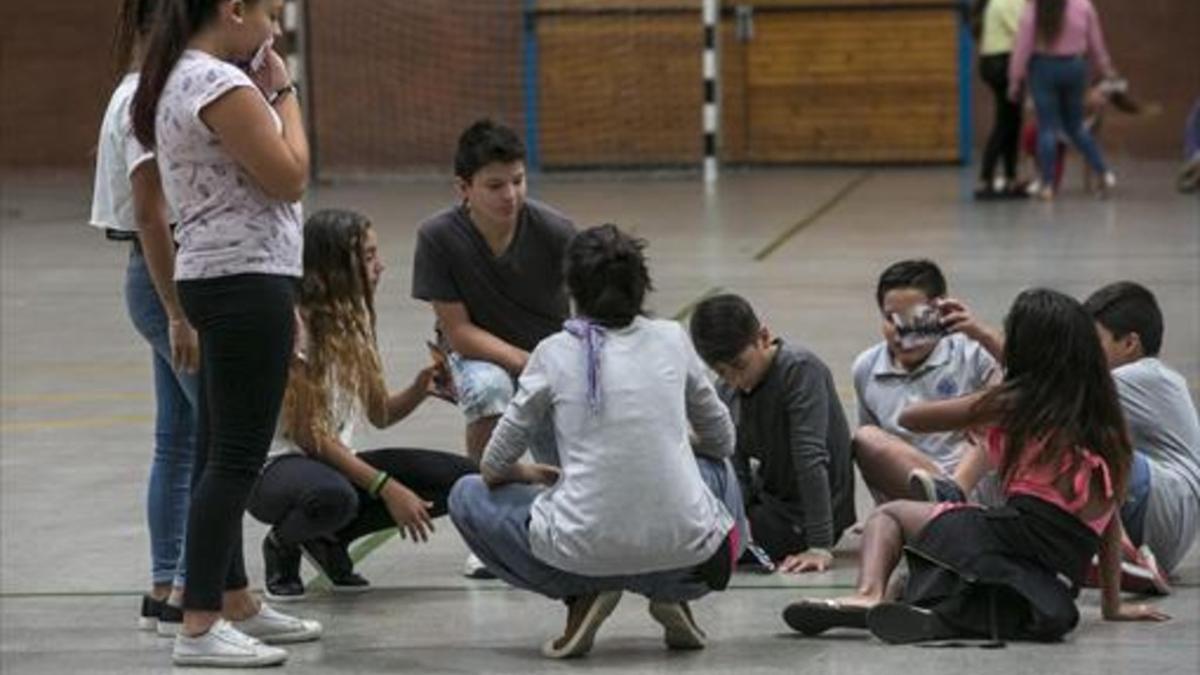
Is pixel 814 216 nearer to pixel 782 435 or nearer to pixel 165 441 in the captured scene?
pixel 782 435

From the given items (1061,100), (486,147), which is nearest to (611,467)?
(486,147)

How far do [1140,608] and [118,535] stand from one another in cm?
294

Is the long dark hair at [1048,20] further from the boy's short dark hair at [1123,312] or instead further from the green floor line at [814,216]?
the boy's short dark hair at [1123,312]

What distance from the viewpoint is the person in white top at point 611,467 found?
5.35 meters

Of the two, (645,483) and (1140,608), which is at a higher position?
(645,483)

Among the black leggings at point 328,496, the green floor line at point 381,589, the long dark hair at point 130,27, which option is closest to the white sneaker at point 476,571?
the green floor line at point 381,589

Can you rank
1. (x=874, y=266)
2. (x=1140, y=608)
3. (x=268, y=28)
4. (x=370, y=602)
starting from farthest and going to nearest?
(x=874, y=266)
(x=370, y=602)
(x=1140, y=608)
(x=268, y=28)

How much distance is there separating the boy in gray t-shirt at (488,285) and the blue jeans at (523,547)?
0.69 metres

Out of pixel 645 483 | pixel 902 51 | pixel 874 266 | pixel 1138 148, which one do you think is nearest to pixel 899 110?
pixel 902 51

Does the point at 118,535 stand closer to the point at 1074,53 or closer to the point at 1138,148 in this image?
the point at 1074,53

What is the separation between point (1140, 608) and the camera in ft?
18.9

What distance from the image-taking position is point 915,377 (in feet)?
21.3

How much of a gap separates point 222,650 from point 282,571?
2.75ft

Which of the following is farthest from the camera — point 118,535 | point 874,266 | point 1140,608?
point 874,266
